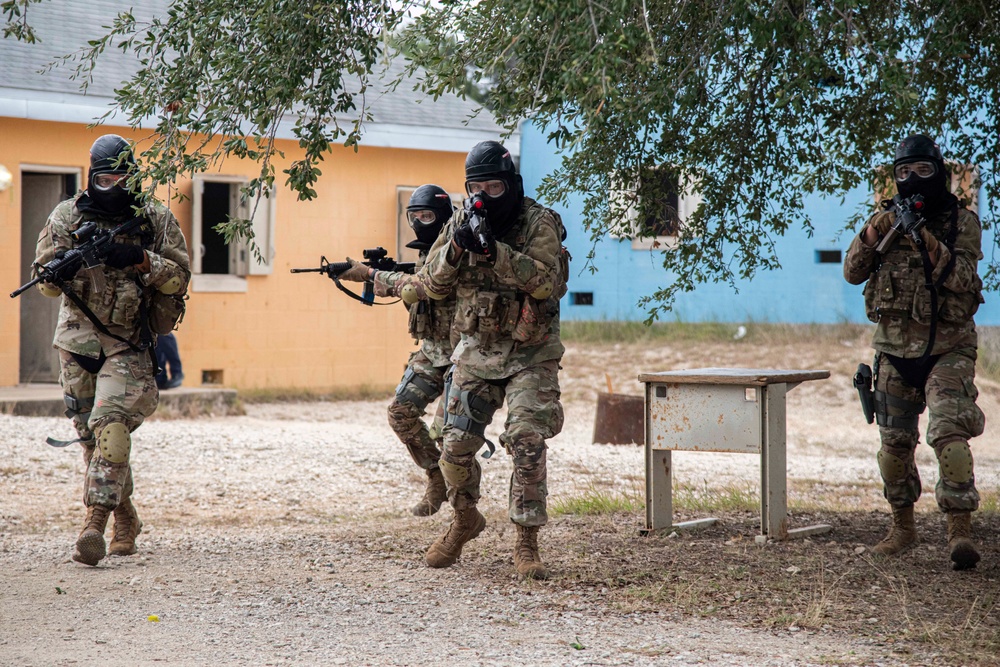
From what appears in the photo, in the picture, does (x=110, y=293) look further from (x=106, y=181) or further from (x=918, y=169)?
(x=918, y=169)

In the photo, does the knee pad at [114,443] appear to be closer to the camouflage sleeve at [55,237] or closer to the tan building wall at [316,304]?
the camouflage sleeve at [55,237]

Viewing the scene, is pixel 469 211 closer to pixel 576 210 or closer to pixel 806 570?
pixel 806 570

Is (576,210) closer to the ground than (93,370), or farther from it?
farther from it

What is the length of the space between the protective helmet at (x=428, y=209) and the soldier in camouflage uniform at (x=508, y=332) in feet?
3.98

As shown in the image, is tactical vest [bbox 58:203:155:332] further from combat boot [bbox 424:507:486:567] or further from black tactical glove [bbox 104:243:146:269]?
combat boot [bbox 424:507:486:567]

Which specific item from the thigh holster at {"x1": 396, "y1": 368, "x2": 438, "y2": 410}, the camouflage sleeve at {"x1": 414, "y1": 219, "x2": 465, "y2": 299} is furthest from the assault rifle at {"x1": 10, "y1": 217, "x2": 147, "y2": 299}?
the thigh holster at {"x1": 396, "y1": 368, "x2": 438, "y2": 410}

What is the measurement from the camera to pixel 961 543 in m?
5.16

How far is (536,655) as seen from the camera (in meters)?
3.90

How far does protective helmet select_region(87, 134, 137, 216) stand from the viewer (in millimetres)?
5426

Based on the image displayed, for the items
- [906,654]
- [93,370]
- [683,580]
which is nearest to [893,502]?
[683,580]

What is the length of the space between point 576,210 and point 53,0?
28.5 ft

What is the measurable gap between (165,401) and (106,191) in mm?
6026

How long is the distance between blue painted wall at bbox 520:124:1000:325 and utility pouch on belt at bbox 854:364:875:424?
1105 cm

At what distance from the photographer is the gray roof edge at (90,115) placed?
11.1 meters
